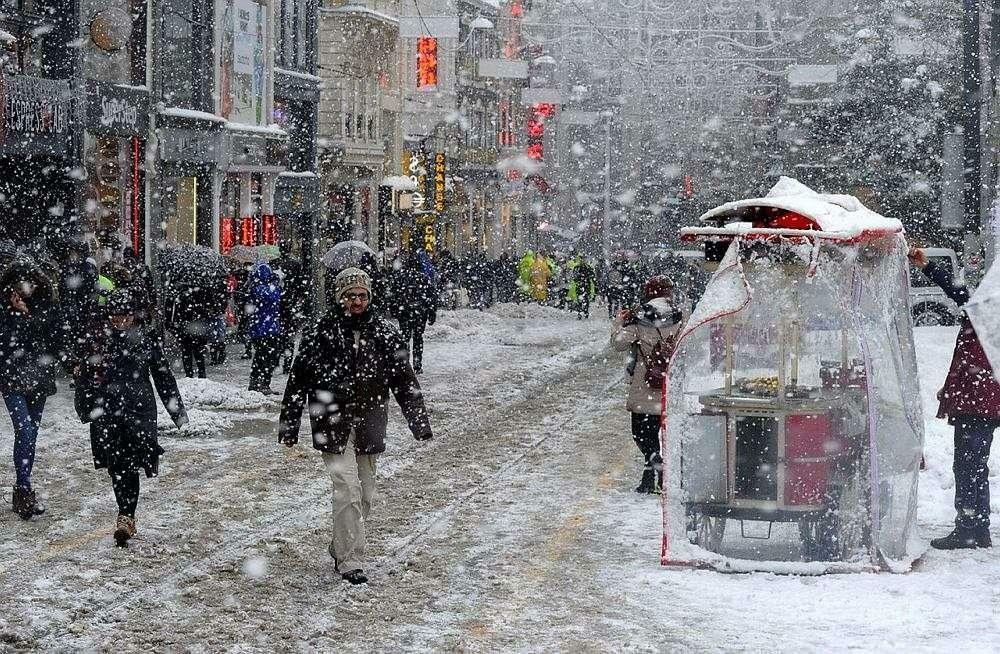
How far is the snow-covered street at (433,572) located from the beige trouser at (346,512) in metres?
0.15

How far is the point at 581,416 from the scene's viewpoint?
17.5 meters

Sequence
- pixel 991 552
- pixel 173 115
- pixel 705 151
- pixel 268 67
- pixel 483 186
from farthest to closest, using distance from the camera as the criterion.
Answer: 1. pixel 705 151
2. pixel 483 186
3. pixel 268 67
4. pixel 173 115
5. pixel 991 552

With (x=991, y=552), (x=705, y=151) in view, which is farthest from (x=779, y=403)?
(x=705, y=151)

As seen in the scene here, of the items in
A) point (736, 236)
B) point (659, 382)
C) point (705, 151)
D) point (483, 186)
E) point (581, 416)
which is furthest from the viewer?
point (705, 151)

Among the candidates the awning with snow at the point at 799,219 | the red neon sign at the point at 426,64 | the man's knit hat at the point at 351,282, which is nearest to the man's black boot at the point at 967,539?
the awning with snow at the point at 799,219

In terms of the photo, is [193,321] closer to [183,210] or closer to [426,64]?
[183,210]

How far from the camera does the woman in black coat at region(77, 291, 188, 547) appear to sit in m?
9.94

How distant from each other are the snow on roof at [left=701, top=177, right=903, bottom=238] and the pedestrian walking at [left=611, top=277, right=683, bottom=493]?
2.38 metres

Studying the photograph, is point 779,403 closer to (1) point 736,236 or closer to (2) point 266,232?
(1) point 736,236

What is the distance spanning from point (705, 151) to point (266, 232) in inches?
1987

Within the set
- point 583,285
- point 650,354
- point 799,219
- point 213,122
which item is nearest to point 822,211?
point 799,219

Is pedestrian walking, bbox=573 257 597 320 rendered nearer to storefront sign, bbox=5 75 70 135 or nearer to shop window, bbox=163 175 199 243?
shop window, bbox=163 175 199 243

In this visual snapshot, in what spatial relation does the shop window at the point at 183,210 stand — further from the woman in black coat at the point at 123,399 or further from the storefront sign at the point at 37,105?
the woman in black coat at the point at 123,399

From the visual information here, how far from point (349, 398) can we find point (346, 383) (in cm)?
9
